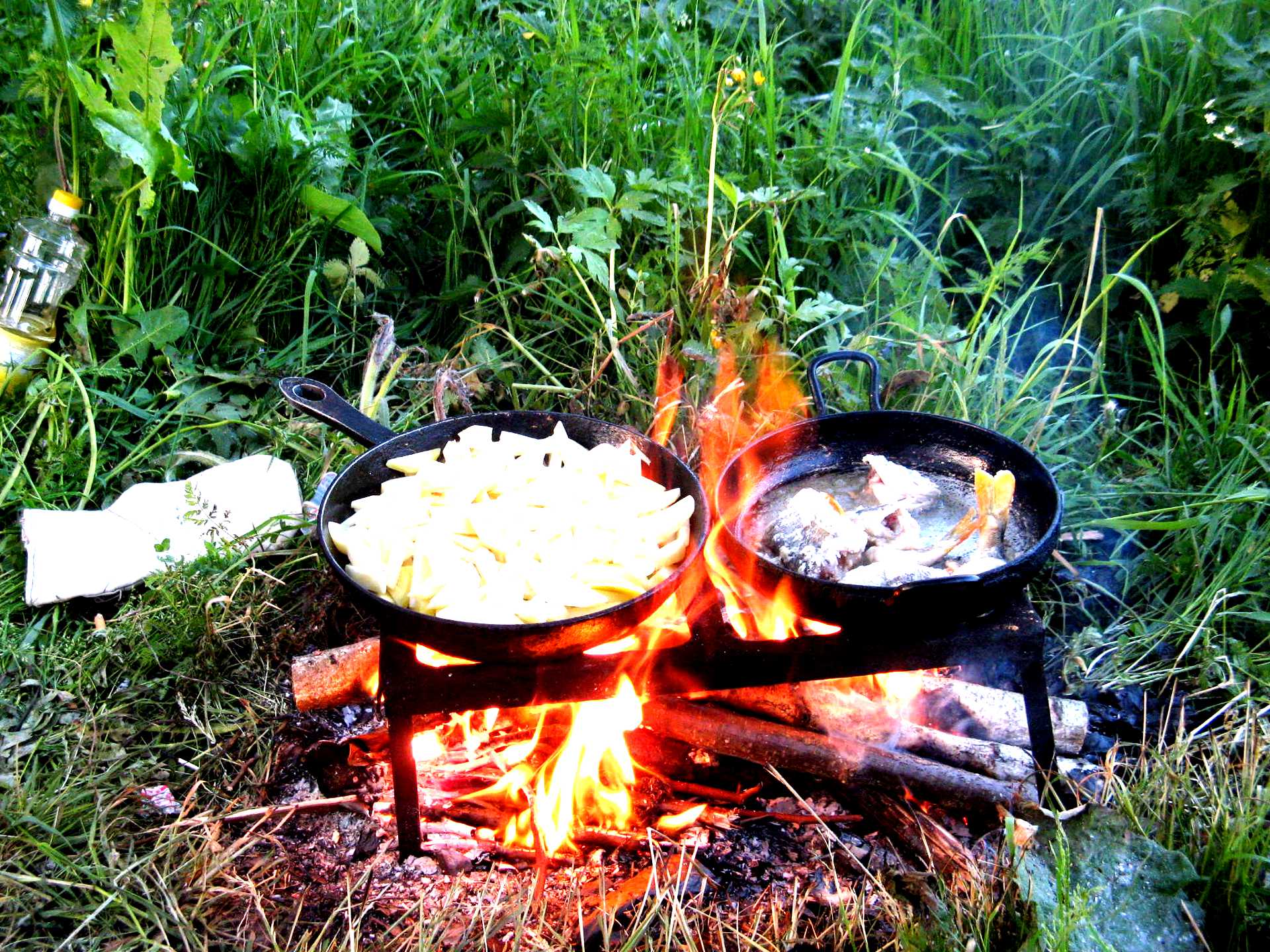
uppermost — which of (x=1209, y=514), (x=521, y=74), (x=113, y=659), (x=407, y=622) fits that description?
(x=521, y=74)

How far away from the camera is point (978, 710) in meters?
2.73

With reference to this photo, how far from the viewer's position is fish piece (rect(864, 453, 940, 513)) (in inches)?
105

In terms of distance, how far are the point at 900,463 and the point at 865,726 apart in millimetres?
744

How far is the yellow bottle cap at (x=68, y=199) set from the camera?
11.0ft

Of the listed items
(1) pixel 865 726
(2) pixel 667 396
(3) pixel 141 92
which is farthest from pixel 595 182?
(1) pixel 865 726

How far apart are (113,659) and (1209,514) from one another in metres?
3.26

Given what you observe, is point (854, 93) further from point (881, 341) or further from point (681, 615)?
point (681, 615)

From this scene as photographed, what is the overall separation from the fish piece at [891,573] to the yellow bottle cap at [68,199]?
110 inches

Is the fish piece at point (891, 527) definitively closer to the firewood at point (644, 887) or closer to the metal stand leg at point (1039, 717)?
the metal stand leg at point (1039, 717)

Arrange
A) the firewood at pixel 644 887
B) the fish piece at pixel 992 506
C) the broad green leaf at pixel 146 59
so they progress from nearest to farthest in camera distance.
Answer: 1. the firewood at pixel 644 887
2. the fish piece at pixel 992 506
3. the broad green leaf at pixel 146 59

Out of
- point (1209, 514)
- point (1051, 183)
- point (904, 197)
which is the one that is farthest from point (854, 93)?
point (1209, 514)

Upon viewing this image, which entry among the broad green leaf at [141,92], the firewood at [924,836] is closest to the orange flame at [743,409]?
the firewood at [924,836]

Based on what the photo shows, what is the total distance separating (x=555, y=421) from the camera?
2904 mm

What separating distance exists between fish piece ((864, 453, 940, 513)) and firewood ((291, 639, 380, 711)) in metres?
1.36
